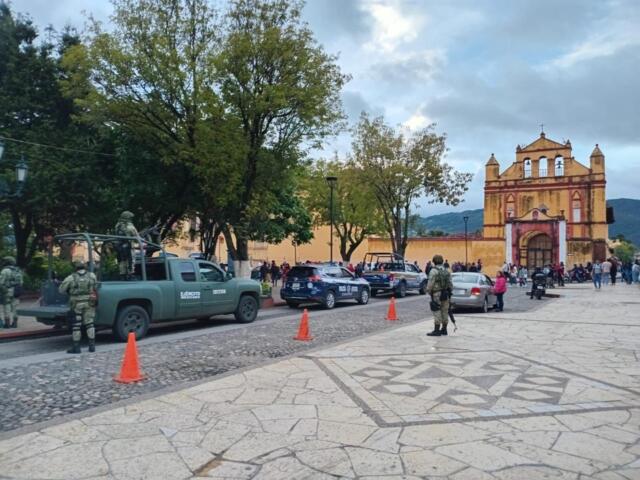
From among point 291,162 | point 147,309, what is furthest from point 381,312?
point 147,309

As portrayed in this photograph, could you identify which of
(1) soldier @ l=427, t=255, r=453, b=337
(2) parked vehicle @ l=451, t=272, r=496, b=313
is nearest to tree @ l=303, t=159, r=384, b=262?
(2) parked vehicle @ l=451, t=272, r=496, b=313

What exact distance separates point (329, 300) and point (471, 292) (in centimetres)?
484

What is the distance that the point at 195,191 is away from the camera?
2103cm

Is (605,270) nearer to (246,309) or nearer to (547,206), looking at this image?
(547,206)

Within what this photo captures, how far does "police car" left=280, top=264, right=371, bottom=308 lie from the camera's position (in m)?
18.5

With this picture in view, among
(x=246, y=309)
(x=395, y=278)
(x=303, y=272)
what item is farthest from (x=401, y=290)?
(x=246, y=309)

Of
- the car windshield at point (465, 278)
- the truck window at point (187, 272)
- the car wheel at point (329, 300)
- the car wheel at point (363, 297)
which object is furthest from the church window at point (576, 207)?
the truck window at point (187, 272)

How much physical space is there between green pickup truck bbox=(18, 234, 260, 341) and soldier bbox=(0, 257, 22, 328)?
141 centimetres

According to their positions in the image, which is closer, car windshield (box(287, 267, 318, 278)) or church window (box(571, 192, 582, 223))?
car windshield (box(287, 267, 318, 278))

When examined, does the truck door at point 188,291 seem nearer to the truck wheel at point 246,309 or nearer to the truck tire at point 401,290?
the truck wheel at point 246,309

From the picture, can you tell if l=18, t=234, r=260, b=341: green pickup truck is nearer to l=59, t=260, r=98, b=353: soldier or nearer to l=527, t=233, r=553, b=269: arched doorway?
l=59, t=260, r=98, b=353: soldier

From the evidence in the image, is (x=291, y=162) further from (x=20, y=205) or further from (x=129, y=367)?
(x=129, y=367)

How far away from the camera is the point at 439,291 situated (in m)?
11.4

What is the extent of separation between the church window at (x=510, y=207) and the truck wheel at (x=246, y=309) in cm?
4359
